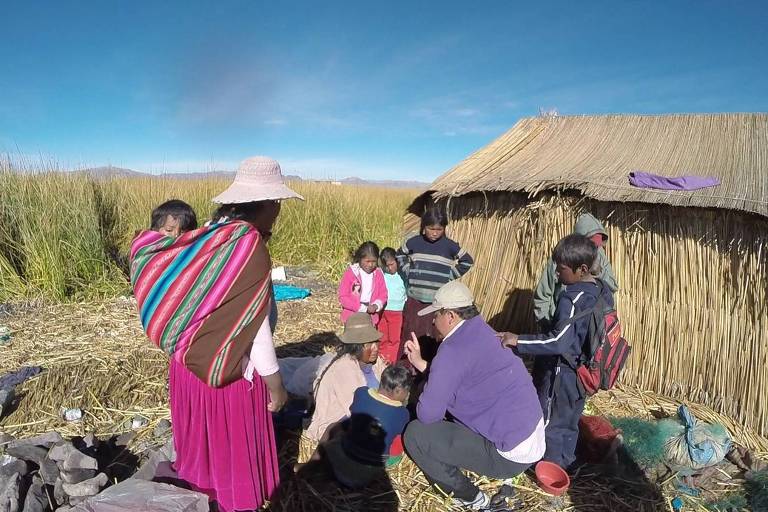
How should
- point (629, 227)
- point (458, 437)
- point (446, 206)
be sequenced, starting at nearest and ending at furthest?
point (458, 437) < point (629, 227) < point (446, 206)

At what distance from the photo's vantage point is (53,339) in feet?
15.9

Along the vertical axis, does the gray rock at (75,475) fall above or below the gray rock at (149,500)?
below

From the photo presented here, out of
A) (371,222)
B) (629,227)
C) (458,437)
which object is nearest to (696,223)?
(629,227)

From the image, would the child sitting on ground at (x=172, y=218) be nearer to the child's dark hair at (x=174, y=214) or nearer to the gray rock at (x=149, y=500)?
the child's dark hair at (x=174, y=214)

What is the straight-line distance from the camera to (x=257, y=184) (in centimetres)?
209

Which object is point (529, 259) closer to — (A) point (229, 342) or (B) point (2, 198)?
(A) point (229, 342)

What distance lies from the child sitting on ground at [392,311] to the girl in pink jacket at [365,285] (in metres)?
0.11

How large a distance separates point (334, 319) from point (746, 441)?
4313 millimetres

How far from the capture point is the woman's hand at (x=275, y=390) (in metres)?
2.00

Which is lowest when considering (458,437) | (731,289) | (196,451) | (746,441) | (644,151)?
(746,441)

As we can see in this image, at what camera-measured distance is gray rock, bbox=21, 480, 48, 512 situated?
2.30 meters

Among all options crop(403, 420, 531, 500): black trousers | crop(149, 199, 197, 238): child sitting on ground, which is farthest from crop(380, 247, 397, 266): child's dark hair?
crop(149, 199, 197, 238): child sitting on ground

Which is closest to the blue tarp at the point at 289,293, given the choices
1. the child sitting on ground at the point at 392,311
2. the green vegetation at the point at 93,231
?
the green vegetation at the point at 93,231

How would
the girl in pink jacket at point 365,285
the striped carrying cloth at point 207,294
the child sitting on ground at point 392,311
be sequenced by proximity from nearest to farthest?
the striped carrying cloth at point 207,294 → the girl in pink jacket at point 365,285 → the child sitting on ground at point 392,311
